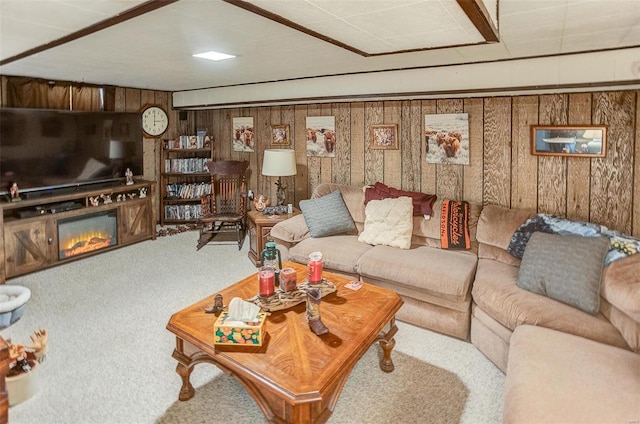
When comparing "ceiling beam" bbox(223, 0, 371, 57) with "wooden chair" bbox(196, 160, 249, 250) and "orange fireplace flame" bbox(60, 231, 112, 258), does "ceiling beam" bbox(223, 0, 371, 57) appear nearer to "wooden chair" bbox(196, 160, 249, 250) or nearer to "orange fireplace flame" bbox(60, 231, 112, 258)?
"wooden chair" bbox(196, 160, 249, 250)

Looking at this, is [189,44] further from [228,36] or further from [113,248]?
[113,248]

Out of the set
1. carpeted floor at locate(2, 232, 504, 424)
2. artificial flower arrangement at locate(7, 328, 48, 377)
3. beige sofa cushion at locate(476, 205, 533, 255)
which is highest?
beige sofa cushion at locate(476, 205, 533, 255)

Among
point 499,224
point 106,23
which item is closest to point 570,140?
point 499,224

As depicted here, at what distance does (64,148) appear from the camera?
15.0 feet

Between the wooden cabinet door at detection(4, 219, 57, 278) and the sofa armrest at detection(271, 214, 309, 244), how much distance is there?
2.41 m

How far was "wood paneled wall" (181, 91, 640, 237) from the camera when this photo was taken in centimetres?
309

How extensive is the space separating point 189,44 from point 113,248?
10.2ft

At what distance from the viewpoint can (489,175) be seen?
3.74m

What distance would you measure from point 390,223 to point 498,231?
0.91m

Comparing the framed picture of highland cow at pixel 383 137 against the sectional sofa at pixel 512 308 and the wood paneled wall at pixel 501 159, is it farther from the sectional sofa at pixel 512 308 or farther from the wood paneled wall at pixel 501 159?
the sectional sofa at pixel 512 308

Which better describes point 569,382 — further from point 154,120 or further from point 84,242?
point 154,120

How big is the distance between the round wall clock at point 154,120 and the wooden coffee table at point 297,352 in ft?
13.9


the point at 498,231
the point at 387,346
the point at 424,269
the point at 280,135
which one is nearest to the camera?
the point at 387,346

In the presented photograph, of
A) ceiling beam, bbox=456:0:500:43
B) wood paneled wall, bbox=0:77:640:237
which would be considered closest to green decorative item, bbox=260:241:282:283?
ceiling beam, bbox=456:0:500:43
